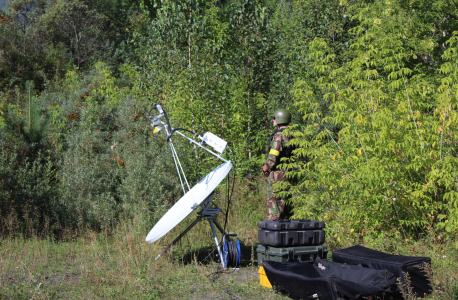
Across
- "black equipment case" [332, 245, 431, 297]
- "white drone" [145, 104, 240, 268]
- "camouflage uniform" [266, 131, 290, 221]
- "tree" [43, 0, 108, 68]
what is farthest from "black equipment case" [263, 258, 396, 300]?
"tree" [43, 0, 108, 68]

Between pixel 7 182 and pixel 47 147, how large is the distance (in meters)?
2.01

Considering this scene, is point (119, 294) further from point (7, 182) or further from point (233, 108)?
point (233, 108)

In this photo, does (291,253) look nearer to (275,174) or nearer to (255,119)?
(275,174)

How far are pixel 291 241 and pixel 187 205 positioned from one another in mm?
1353

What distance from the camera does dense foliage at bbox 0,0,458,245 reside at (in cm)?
508

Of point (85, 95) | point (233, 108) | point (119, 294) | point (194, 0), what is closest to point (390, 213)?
point (119, 294)

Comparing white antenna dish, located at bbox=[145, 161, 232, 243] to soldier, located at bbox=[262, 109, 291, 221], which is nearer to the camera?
white antenna dish, located at bbox=[145, 161, 232, 243]

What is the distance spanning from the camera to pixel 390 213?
5.56 m

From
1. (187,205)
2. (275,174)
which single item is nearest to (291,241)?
(187,205)

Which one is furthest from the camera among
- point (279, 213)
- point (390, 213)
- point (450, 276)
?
point (279, 213)

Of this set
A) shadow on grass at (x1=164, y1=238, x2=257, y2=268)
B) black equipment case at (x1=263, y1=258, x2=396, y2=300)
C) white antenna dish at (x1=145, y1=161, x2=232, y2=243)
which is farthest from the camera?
shadow on grass at (x1=164, y1=238, x2=257, y2=268)

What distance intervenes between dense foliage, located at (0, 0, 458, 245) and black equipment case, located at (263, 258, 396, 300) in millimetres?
1337

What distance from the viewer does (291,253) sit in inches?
174

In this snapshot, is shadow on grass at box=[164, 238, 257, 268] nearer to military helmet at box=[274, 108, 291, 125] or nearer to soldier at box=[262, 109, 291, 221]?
soldier at box=[262, 109, 291, 221]
